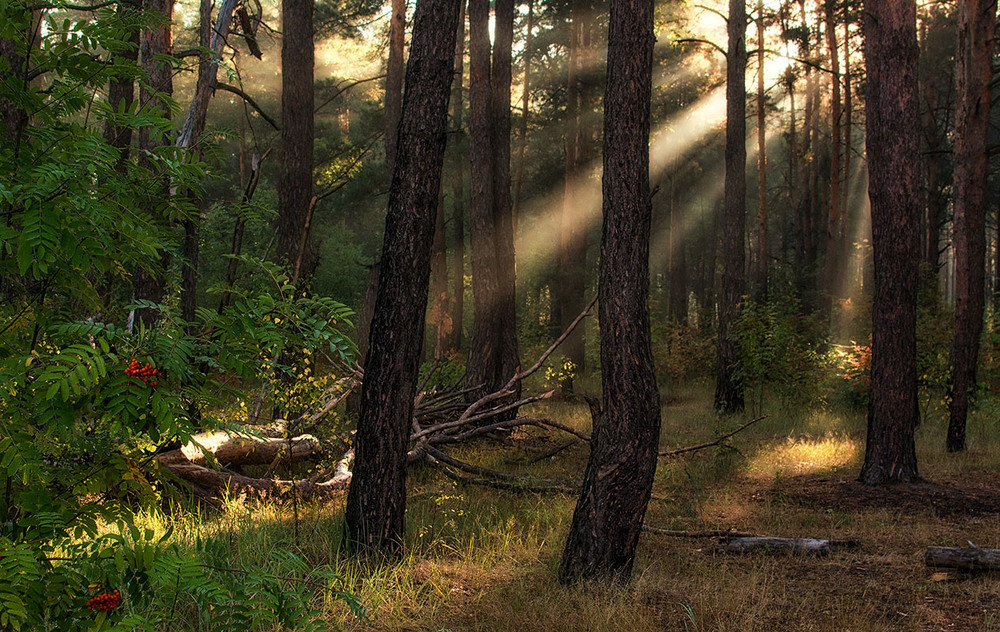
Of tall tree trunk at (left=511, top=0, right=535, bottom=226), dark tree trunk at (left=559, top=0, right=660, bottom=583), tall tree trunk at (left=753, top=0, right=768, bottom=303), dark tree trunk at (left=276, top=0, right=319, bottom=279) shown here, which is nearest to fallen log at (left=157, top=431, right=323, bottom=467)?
dark tree trunk at (left=559, top=0, right=660, bottom=583)

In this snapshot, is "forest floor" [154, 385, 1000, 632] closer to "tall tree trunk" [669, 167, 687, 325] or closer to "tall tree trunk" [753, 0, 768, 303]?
"tall tree trunk" [753, 0, 768, 303]

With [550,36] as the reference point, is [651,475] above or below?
below

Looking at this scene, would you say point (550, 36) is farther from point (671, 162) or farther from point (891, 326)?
point (891, 326)

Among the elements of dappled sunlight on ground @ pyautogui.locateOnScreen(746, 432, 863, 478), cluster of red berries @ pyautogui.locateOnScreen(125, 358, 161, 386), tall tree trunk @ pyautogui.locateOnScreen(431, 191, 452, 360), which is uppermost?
tall tree trunk @ pyautogui.locateOnScreen(431, 191, 452, 360)

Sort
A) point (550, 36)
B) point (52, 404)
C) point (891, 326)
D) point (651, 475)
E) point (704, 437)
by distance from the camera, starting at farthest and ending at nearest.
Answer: point (550, 36) → point (704, 437) → point (891, 326) → point (651, 475) → point (52, 404)

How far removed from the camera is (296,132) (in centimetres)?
1121

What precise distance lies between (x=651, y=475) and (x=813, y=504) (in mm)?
3734

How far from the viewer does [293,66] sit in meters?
11.2

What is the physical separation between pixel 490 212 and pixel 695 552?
27.1 ft

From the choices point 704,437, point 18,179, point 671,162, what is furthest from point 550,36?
point 18,179

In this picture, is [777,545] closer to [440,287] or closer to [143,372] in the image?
[143,372]

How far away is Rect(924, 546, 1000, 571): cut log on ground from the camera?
557 cm

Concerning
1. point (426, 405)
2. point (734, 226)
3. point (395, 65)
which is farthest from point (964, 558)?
point (395, 65)

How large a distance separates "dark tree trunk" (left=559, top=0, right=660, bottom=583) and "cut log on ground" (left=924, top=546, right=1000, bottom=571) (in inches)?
98.0
